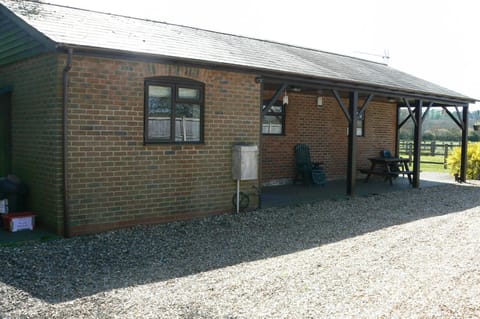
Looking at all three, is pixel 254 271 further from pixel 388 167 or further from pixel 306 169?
pixel 388 167

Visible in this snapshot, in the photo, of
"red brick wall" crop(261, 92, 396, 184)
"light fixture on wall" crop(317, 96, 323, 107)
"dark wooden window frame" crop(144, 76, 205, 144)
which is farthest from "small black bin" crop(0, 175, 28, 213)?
"light fixture on wall" crop(317, 96, 323, 107)

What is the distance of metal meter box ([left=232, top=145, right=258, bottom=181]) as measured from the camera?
30.3ft

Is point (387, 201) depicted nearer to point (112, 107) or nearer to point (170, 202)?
point (170, 202)

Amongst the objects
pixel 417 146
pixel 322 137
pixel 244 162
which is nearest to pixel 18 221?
pixel 244 162

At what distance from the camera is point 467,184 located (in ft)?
53.3

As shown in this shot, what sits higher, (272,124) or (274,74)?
(274,74)

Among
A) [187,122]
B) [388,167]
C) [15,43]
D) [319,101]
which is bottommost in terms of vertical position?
[388,167]

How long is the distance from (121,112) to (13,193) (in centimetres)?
225

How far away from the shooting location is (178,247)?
22.7 ft

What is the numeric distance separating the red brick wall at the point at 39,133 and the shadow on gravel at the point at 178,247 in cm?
95

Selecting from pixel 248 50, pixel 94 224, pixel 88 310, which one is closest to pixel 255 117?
pixel 248 50

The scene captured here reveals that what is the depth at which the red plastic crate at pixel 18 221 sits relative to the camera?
753cm

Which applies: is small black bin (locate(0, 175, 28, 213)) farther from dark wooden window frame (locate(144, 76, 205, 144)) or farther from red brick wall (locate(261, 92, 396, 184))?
red brick wall (locate(261, 92, 396, 184))

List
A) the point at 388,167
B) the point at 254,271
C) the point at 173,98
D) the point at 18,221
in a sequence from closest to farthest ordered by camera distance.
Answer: the point at 254,271, the point at 18,221, the point at 173,98, the point at 388,167
